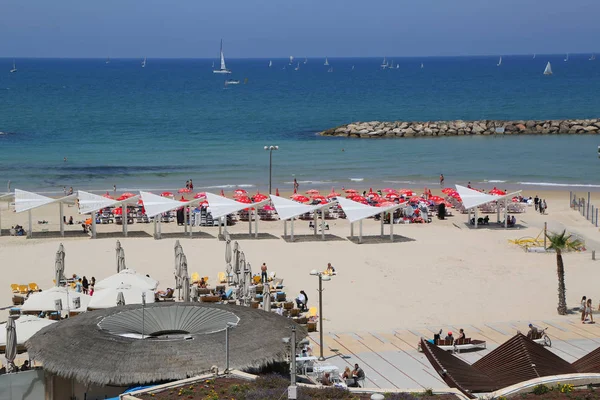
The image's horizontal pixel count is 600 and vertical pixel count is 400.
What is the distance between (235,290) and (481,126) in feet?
201

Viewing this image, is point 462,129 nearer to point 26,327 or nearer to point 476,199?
point 476,199

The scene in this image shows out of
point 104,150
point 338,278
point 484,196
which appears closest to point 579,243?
point 484,196

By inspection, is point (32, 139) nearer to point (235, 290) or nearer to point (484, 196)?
point (484, 196)

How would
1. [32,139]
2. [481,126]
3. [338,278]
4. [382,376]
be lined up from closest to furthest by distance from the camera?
[382,376], [338,278], [32,139], [481,126]

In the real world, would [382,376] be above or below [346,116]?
below

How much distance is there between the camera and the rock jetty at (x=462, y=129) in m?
81.6

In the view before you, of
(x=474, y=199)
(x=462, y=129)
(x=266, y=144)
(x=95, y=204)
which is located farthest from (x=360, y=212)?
(x=462, y=129)

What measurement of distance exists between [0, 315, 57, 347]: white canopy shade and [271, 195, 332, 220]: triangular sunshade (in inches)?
601

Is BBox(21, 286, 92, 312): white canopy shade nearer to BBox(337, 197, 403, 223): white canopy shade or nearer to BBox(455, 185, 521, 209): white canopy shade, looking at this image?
BBox(337, 197, 403, 223): white canopy shade

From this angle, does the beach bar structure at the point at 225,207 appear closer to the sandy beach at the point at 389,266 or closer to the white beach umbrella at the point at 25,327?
the sandy beach at the point at 389,266

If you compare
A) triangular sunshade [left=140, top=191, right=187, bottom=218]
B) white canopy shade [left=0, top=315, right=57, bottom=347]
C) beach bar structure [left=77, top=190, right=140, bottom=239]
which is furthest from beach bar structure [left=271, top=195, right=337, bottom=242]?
white canopy shade [left=0, top=315, right=57, bottom=347]

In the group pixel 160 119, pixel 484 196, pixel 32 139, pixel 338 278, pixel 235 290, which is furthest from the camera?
pixel 160 119

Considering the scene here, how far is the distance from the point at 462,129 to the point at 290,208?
4982 cm

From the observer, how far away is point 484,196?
38.5m
